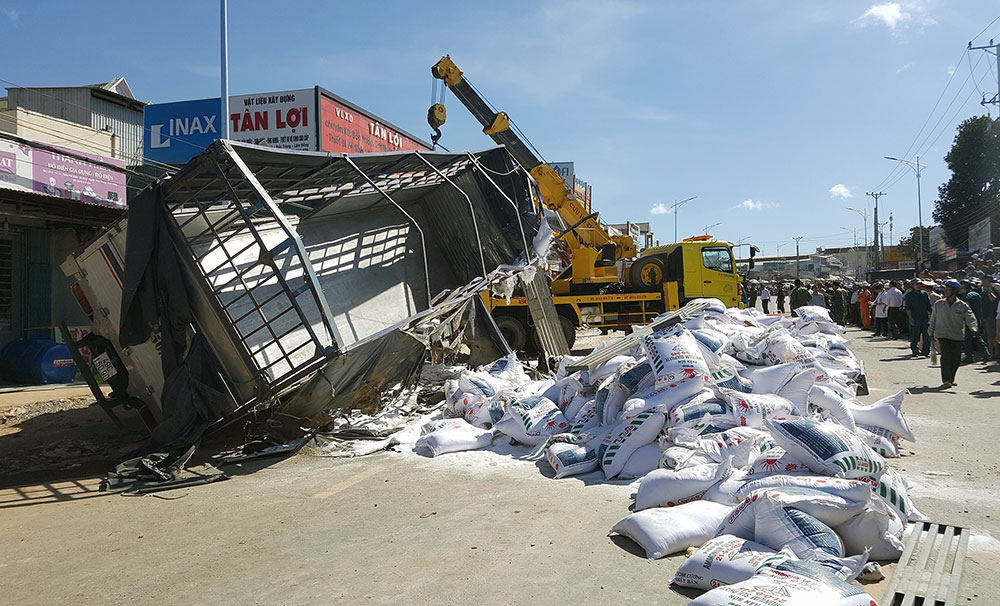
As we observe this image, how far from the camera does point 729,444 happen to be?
14.2 ft

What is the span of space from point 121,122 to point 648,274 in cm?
1668

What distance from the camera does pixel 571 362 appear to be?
7.57 metres

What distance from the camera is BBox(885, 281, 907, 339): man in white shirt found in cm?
1605

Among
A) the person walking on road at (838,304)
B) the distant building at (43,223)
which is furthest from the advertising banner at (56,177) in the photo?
the person walking on road at (838,304)

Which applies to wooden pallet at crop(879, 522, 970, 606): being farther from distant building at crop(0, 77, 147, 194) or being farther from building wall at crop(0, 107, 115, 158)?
distant building at crop(0, 77, 147, 194)

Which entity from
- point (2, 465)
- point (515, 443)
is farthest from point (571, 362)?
point (2, 465)

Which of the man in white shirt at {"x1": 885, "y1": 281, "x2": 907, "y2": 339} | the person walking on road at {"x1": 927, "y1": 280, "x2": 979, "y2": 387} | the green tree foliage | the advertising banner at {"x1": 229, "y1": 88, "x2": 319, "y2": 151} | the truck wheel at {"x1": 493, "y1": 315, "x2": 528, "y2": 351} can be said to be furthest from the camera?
the green tree foliage

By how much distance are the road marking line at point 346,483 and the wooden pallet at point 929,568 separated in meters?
3.49

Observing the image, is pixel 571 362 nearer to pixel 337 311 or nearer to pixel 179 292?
pixel 337 311

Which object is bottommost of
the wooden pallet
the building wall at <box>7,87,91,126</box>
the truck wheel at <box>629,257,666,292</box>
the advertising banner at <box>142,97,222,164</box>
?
the wooden pallet

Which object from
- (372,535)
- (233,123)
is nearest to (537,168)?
(233,123)

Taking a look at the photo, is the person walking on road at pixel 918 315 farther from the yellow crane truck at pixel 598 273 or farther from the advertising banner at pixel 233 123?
the advertising banner at pixel 233 123

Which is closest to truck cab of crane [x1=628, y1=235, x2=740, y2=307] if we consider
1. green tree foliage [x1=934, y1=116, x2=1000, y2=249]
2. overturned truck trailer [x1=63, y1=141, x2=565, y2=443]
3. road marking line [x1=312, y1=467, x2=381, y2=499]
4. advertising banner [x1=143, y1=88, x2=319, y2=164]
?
overturned truck trailer [x1=63, y1=141, x2=565, y2=443]

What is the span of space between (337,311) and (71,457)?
3339 millimetres
